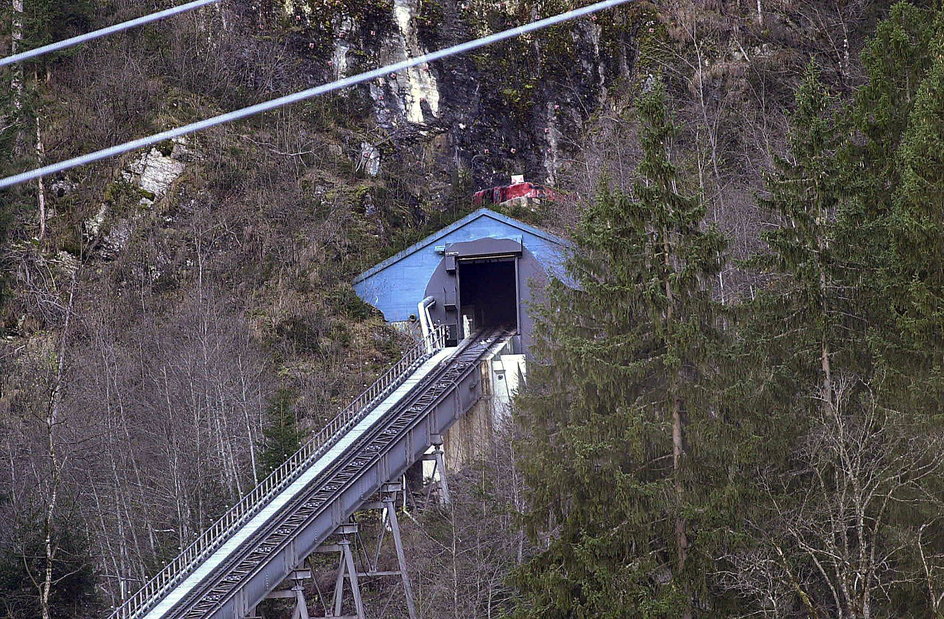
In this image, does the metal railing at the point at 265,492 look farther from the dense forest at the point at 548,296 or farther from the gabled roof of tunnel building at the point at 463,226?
the gabled roof of tunnel building at the point at 463,226

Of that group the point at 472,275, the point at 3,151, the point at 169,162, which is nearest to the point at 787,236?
the point at 3,151

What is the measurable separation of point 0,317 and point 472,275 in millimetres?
15181

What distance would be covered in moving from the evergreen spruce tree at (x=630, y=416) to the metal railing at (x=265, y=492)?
7.05 m

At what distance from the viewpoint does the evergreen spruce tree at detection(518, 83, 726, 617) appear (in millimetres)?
16078

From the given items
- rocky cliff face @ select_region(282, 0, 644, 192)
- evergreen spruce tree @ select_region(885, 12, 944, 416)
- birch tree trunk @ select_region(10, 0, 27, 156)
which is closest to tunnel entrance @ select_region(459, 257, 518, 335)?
rocky cliff face @ select_region(282, 0, 644, 192)

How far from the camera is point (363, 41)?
46344 millimetres

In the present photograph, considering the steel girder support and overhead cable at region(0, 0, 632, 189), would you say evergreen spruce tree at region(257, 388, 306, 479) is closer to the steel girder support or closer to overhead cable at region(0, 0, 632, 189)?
the steel girder support

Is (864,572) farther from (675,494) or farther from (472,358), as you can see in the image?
(472,358)

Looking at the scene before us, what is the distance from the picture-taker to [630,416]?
1648 cm

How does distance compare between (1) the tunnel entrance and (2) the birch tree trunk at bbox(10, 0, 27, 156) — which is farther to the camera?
(1) the tunnel entrance

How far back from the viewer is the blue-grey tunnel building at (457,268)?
32094 millimetres

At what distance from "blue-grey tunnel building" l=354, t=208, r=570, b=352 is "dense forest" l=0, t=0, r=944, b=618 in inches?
43.9

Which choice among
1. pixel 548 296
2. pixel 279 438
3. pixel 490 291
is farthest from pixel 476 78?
pixel 548 296

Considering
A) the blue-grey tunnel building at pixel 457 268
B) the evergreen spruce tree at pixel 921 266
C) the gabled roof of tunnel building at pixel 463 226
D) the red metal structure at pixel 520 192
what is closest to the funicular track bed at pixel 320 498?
the blue-grey tunnel building at pixel 457 268
